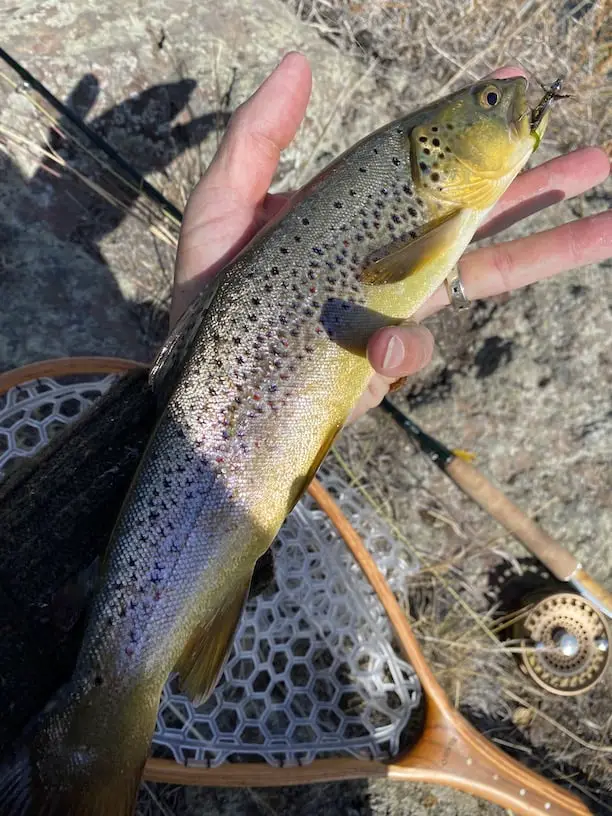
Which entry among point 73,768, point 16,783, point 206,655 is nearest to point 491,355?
point 206,655

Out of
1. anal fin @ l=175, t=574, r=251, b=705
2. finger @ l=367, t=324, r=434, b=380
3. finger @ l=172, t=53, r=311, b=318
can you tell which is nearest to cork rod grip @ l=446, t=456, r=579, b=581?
finger @ l=367, t=324, r=434, b=380

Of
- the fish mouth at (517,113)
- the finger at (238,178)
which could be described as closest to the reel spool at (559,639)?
the fish mouth at (517,113)

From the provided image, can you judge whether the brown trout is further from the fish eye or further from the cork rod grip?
the cork rod grip

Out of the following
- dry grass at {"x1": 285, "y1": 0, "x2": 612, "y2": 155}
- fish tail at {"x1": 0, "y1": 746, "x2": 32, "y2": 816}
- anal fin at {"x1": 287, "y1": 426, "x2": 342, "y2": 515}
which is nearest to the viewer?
fish tail at {"x1": 0, "y1": 746, "x2": 32, "y2": 816}

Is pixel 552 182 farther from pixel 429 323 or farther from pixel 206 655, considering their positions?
pixel 206 655

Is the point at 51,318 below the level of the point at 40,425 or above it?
above

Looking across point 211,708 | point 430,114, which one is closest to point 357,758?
point 211,708

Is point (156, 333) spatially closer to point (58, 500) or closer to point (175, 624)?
point (58, 500)
